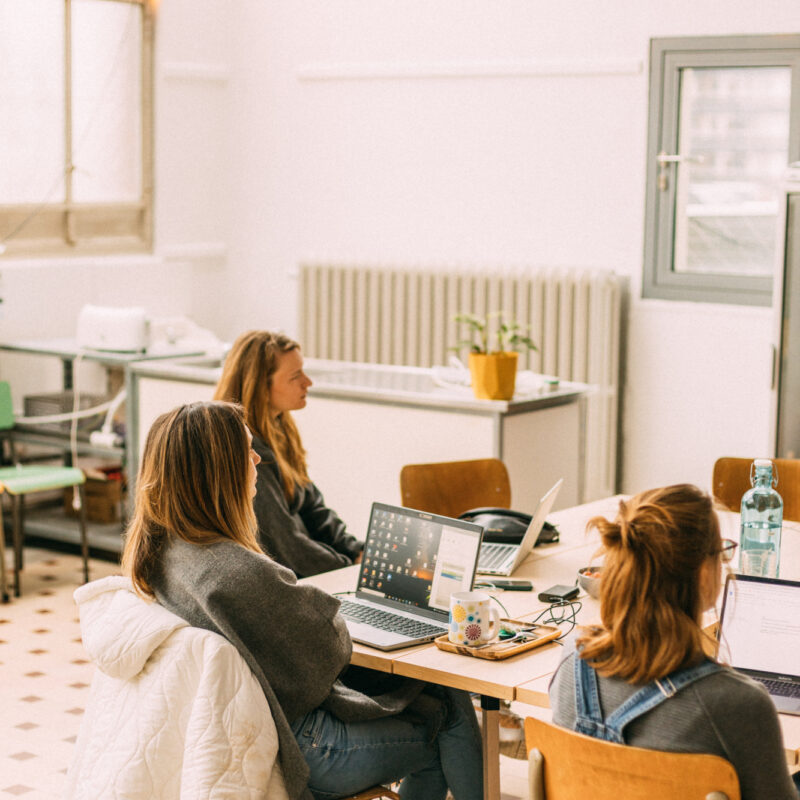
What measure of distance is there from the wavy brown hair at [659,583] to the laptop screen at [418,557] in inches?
28.5

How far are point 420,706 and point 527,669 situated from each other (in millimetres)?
280

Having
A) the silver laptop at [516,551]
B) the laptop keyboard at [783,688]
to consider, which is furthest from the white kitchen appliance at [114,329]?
the laptop keyboard at [783,688]

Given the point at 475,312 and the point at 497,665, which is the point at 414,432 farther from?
the point at 497,665

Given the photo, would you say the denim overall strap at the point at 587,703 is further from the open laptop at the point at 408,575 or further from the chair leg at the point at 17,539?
the chair leg at the point at 17,539

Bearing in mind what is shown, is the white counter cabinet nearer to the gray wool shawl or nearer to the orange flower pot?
the orange flower pot

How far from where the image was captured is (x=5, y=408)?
17.9 ft

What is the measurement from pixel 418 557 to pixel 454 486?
3.73ft

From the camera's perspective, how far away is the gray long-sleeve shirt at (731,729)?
1.79 meters

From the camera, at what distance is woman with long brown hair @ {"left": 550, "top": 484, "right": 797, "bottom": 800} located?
1796 mm

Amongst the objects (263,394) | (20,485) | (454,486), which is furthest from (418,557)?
(20,485)

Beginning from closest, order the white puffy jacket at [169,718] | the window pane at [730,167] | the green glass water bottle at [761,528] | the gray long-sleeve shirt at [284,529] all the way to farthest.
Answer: the white puffy jacket at [169,718] → the green glass water bottle at [761,528] → the gray long-sleeve shirt at [284,529] → the window pane at [730,167]

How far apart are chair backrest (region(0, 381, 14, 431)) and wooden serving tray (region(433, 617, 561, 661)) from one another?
3.40 metres

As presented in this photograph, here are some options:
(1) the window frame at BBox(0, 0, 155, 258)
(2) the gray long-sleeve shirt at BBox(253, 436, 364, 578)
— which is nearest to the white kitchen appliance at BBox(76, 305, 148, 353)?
(1) the window frame at BBox(0, 0, 155, 258)

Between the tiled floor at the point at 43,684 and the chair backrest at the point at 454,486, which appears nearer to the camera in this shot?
the tiled floor at the point at 43,684
